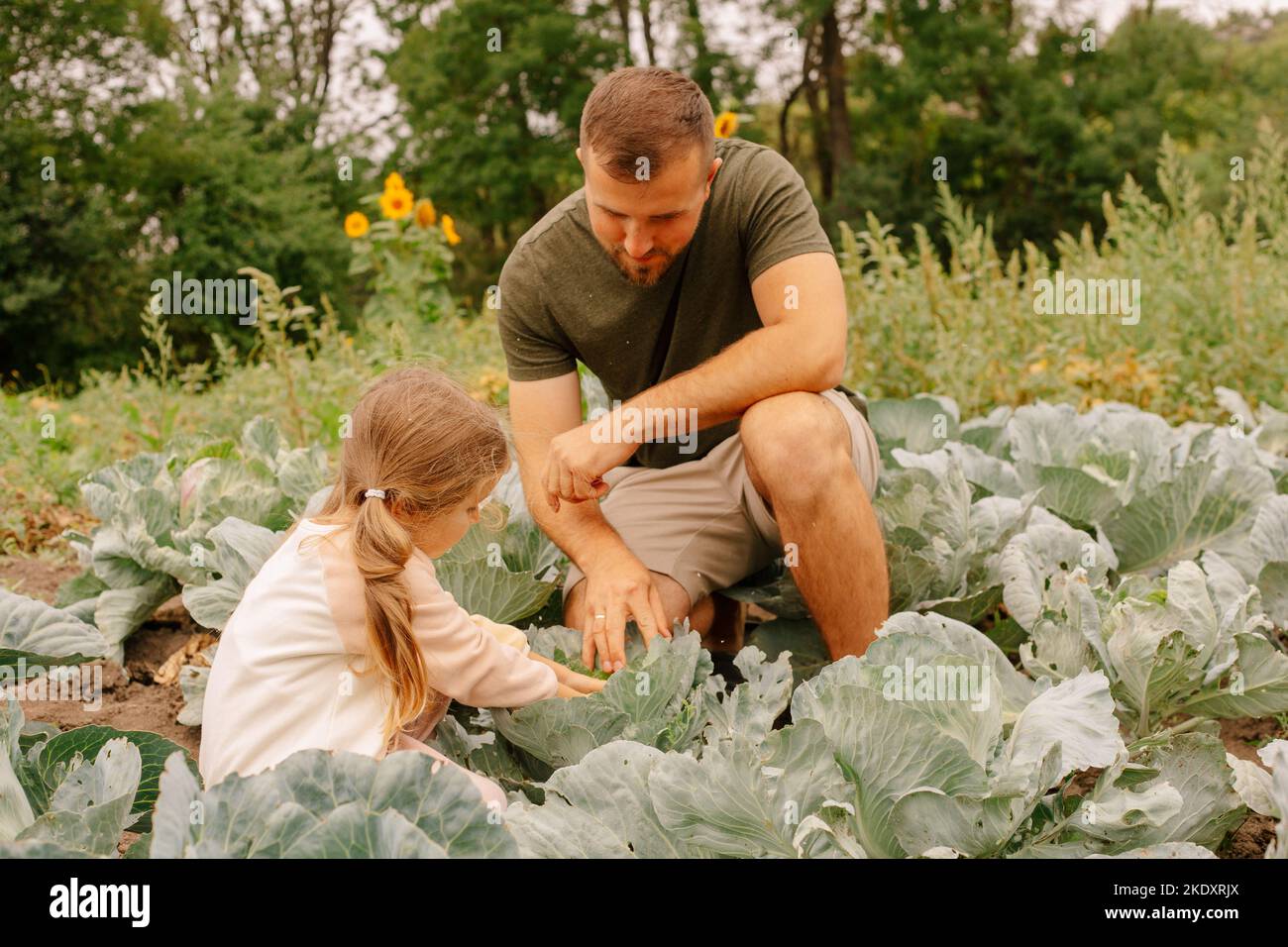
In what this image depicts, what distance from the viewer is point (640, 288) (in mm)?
2547

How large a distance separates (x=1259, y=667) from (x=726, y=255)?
1.41 metres

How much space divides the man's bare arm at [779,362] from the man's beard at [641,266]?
0.26m

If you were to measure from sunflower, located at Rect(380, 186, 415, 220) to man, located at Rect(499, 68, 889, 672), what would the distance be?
3.23m

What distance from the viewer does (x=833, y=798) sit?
1.49m

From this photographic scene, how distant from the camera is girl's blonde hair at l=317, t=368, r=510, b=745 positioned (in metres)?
1.65

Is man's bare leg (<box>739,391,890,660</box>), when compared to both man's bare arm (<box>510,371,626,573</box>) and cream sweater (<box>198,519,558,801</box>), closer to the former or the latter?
man's bare arm (<box>510,371,626,573</box>)

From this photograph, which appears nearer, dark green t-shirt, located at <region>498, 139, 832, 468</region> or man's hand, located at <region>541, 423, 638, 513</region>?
man's hand, located at <region>541, 423, 638, 513</region>

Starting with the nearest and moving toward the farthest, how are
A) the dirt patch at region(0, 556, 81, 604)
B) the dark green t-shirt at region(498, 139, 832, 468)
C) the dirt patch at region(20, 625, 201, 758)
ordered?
the dirt patch at region(20, 625, 201, 758), the dark green t-shirt at region(498, 139, 832, 468), the dirt patch at region(0, 556, 81, 604)

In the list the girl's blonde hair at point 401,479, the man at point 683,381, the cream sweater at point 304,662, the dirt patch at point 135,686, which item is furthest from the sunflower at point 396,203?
the cream sweater at point 304,662

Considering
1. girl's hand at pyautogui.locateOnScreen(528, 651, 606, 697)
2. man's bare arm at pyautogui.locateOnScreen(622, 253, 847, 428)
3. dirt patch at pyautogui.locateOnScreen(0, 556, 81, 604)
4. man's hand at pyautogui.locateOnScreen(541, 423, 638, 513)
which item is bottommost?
dirt patch at pyautogui.locateOnScreen(0, 556, 81, 604)

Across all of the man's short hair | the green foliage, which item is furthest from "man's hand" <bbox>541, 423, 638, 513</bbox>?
the green foliage

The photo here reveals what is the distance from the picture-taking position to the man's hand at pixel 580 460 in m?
2.27
